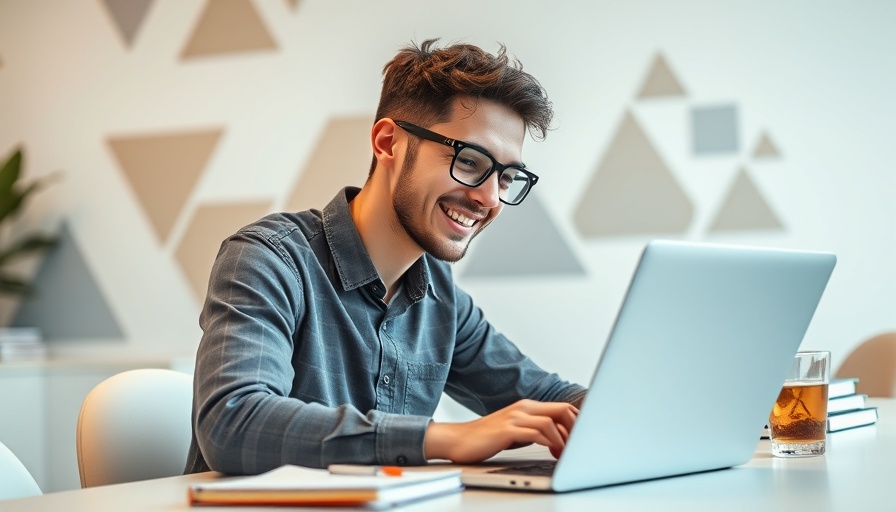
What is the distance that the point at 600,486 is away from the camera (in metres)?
1.02

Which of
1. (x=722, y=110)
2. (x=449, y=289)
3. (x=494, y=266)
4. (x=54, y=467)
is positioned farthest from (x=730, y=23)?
(x=54, y=467)

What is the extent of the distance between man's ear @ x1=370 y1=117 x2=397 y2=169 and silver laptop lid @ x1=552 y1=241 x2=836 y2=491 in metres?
0.76

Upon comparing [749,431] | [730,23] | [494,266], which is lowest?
[749,431]

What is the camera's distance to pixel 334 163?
3.77 m

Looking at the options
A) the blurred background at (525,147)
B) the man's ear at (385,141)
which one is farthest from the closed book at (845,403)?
the blurred background at (525,147)

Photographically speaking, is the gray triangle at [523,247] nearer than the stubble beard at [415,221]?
No

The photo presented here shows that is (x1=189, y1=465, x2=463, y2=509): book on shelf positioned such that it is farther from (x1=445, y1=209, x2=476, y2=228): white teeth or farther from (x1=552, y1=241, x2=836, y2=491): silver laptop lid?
(x1=445, y1=209, x2=476, y2=228): white teeth

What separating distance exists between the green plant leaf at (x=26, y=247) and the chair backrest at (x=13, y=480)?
2863 millimetres

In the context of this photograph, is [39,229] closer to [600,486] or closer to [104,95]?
[104,95]

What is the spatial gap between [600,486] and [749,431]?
0.88 ft

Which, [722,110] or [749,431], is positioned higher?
[722,110]

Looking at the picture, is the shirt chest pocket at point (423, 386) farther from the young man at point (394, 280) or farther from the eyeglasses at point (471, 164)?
the eyeglasses at point (471, 164)

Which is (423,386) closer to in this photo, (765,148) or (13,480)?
(13,480)

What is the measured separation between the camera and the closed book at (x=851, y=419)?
1.61 metres
